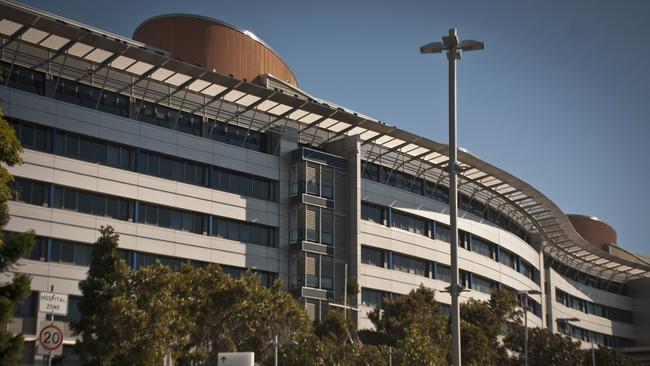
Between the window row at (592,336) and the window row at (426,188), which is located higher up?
the window row at (426,188)

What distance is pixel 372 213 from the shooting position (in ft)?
244

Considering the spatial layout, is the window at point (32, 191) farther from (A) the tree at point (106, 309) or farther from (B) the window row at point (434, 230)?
(B) the window row at point (434, 230)

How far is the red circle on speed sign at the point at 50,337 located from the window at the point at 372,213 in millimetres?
48786

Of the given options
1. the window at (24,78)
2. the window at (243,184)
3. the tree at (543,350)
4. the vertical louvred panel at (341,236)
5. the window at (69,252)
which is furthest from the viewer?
the tree at (543,350)

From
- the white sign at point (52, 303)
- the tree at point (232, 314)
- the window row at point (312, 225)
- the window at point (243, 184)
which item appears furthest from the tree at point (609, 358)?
the white sign at point (52, 303)

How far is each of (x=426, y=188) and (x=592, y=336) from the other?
49.5 meters

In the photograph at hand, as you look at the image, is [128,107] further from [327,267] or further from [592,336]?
[592,336]

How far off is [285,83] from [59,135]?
22868mm

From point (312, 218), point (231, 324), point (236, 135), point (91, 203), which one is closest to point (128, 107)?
point (91, 203)

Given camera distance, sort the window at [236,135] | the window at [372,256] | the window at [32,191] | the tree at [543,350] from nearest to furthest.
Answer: the window at [32,191], the window at [236,135], the window at [372,256], the tree at [543,350]

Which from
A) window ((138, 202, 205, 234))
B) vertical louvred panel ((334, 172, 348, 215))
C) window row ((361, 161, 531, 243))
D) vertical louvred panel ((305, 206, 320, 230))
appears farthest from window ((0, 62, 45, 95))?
window row ((361, 161, 531, 243))

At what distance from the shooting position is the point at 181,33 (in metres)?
73.0

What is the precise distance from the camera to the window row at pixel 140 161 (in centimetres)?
5569

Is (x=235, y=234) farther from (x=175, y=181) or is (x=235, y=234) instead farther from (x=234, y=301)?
Result: (x=234, y=301)
